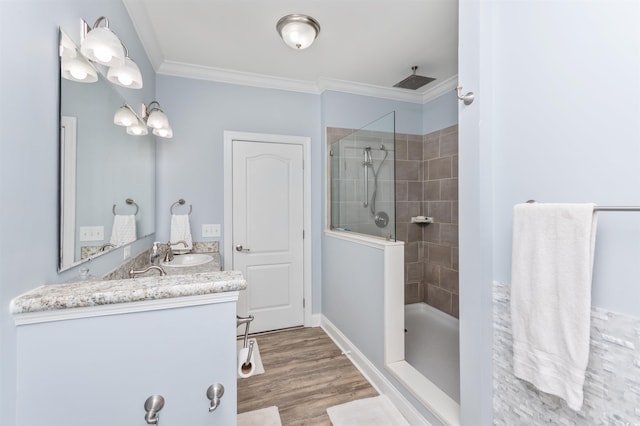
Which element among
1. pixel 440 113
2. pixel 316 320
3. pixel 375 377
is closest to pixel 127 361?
pixel 375 377

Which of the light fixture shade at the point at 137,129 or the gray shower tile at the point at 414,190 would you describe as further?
the gray shower tile at the point at 414,190

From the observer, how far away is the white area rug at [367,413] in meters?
1.76

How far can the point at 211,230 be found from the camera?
112 inches

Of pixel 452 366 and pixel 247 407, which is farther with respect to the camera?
pixel 452 366

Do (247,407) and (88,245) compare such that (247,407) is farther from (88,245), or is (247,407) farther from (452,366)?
(452,366)

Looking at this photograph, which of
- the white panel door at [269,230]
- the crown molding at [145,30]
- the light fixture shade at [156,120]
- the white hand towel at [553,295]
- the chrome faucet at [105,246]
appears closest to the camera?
the white hand towel at [553,295]

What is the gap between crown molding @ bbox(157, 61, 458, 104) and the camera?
8.99 ft

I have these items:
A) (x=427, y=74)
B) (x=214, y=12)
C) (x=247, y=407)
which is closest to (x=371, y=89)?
(x=427, y=74)

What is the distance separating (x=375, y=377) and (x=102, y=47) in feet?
8.12

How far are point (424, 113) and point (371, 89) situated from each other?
2.52 ft

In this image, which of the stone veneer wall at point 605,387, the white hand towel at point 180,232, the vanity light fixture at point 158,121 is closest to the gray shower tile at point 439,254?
the stone veneer wall at point 605,387

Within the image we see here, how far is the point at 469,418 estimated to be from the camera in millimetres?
1352

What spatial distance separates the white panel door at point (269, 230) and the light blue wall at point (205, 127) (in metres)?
0.19

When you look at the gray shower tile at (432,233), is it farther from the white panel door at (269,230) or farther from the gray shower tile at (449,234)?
the white panel door at (269,230)
